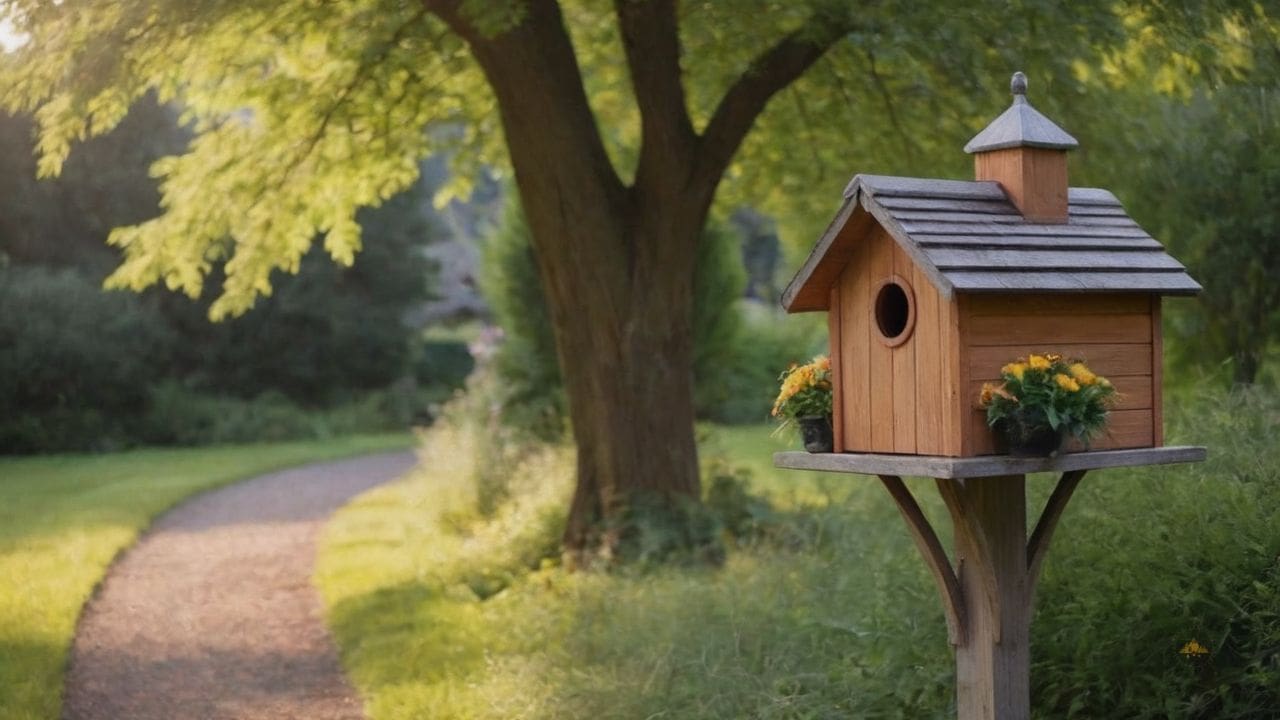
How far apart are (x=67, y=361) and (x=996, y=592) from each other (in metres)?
21.4

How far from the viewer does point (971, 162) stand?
9.84 meters

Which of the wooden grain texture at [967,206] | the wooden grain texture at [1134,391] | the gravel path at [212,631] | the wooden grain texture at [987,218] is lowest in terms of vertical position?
the gravel path at [212,631]

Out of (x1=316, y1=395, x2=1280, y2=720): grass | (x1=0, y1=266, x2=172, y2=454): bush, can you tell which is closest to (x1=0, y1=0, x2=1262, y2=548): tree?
(x1=316, y1=395, x2=1280, y2=720): grass

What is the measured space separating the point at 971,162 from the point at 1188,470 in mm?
4049

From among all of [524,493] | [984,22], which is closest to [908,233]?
[984,22]

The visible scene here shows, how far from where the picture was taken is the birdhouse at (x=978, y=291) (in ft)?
14.6

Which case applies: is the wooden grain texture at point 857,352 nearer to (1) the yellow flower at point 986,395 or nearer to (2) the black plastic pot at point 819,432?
(2) the black plastic pot at point 819,432

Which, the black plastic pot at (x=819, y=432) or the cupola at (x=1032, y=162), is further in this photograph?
the black plastic pot at (x=819, y=432)

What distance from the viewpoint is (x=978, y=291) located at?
4312 millimetres

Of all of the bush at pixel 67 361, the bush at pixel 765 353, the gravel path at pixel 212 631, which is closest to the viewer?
the gravel path at pixel 212 631

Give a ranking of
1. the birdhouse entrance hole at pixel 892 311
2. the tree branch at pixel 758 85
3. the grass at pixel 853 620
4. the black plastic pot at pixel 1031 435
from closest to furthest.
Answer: the black plastic pot at pixel 1031 435
the birdhouse entrance hole at pixel 892 311
the grass at pixel 853 620
the tree branch at pixel 758 85

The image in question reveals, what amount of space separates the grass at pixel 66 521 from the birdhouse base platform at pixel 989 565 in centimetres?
489

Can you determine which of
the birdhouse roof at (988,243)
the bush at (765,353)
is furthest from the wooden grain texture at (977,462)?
the bush at (765,353)

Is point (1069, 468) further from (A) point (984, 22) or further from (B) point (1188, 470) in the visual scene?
(A) point (984, 22)
